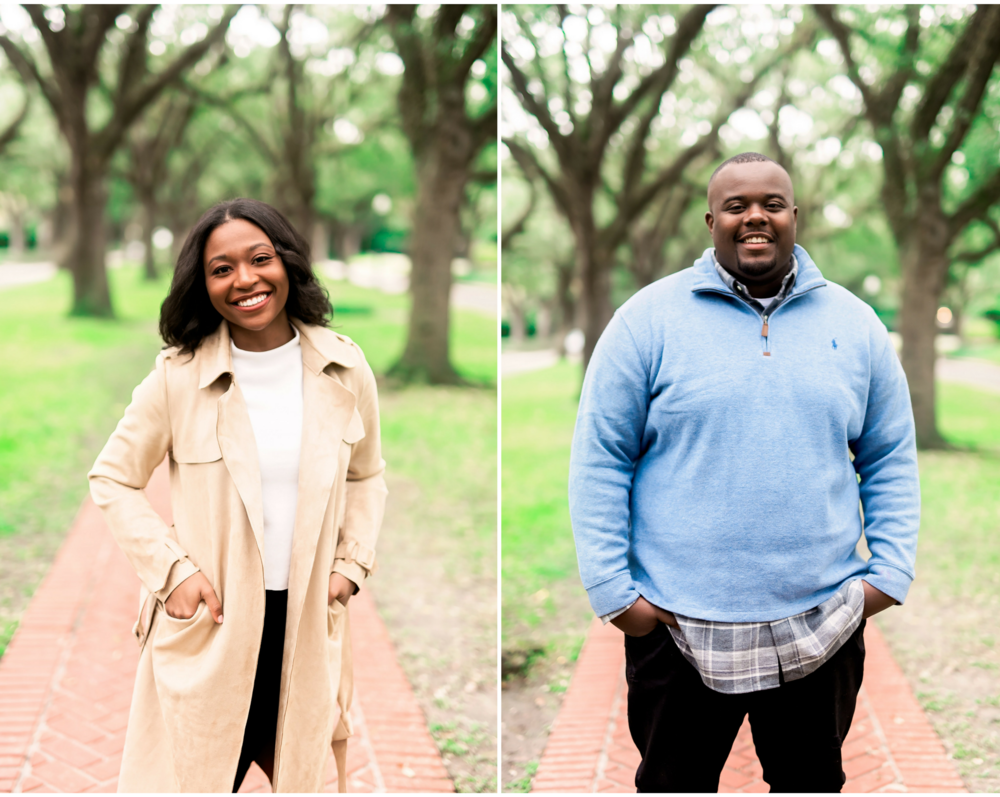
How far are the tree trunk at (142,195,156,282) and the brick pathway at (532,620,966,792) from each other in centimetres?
2314

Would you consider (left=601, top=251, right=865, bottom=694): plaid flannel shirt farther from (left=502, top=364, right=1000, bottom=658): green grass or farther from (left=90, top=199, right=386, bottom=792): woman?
(left=502, top=364, right=1000, bottom=658): green grass

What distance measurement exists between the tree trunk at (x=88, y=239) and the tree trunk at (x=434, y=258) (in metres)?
7.46

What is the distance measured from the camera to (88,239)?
53.3 feet

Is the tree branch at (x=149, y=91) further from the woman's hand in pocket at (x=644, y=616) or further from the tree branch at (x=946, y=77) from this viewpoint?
the woman's hand in pocket at (x=644, y=616)

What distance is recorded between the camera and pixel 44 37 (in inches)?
533

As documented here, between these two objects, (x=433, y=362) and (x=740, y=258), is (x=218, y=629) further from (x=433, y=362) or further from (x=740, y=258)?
(x=433, y=362)

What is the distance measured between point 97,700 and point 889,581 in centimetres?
359

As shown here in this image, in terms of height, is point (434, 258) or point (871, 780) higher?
point (434, 258)

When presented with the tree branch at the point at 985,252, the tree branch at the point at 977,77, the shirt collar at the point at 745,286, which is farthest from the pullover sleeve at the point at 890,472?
the tree branch at the point at 985,252

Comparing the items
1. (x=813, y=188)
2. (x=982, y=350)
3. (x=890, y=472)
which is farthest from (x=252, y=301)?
(x=982, y=350)

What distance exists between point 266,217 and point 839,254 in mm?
25756

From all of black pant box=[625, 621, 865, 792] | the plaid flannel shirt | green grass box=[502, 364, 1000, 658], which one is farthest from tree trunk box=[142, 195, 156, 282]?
the plaid flannel shirt

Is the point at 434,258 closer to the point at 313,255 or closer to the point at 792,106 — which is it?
the point at 313,255

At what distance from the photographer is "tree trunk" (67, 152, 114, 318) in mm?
15648
